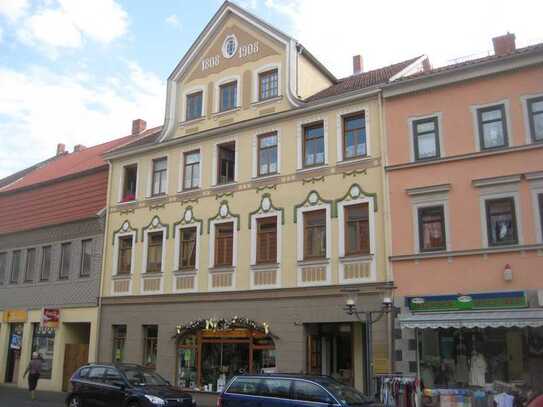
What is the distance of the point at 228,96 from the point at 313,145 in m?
5.16

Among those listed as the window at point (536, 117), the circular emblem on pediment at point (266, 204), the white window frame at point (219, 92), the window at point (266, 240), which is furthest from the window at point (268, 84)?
the window at point (536, 117)

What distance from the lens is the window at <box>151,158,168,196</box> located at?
89.4 feet

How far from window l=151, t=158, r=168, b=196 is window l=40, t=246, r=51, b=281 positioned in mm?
7716

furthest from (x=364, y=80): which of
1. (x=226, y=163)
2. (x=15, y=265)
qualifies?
(x=15, y=265)

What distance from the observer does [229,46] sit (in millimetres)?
26594

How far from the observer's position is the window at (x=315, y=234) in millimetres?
21688

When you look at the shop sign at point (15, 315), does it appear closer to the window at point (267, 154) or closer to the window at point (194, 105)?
the window at point (194, 105)

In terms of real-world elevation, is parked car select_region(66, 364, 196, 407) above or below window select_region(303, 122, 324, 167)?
below

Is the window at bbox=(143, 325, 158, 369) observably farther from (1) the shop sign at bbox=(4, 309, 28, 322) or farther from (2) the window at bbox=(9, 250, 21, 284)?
(2) the window at bbox=(9, 250, 21, 284)

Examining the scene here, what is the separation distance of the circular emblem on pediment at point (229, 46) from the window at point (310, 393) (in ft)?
52.8

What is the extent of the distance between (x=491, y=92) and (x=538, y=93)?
1392 mm

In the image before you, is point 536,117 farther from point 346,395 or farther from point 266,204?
point 346,395

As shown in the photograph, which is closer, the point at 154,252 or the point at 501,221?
the point at 501,221

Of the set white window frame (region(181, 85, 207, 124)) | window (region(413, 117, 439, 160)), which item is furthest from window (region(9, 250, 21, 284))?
window (region(413, 117, 439, 160))
